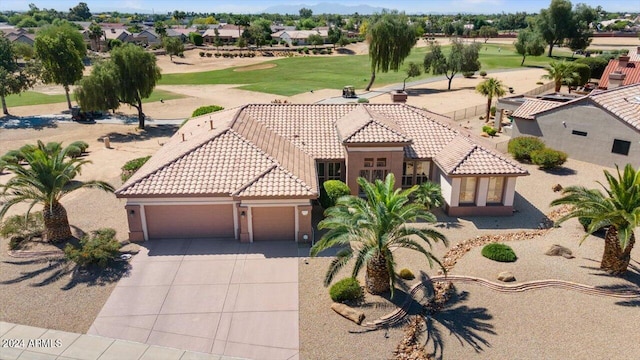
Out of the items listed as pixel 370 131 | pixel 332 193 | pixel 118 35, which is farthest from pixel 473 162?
pixel 118 35

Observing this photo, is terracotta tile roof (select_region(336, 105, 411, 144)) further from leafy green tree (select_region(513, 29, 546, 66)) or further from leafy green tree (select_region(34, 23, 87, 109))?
leafy green tree (select_region(513, 29, 546, 66))

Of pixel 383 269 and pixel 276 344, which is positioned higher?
pixel 383 269

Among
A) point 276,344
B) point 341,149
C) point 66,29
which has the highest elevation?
point 66,29

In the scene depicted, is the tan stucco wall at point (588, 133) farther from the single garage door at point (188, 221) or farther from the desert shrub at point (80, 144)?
the desert shrub at point (80, 144)

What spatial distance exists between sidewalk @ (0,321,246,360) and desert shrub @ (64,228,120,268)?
4.19m

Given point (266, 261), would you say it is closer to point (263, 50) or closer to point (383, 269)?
point (383, 269)

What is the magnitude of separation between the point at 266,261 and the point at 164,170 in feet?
24.0

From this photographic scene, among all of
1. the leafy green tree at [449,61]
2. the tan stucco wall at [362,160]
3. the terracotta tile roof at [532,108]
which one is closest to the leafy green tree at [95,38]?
the leafy green tree at [449,61]

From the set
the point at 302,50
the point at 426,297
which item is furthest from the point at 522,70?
the point at 426,297

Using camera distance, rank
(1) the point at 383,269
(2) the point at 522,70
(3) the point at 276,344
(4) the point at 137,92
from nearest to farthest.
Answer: (3) the point at 276,344 → (1) the point at 383,269 → (4) the point at 137,92 → (2) the point at 522,70

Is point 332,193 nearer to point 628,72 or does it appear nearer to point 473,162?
point 473,162

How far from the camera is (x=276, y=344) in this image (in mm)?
15430

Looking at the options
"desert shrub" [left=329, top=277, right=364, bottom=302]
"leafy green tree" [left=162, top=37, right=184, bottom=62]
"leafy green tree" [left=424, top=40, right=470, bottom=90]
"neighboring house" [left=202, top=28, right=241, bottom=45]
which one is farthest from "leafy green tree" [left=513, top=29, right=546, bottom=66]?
"desert shrub" [left=329, top=277, right=364, bottom=302]

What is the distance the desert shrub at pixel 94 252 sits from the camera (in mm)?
19766
